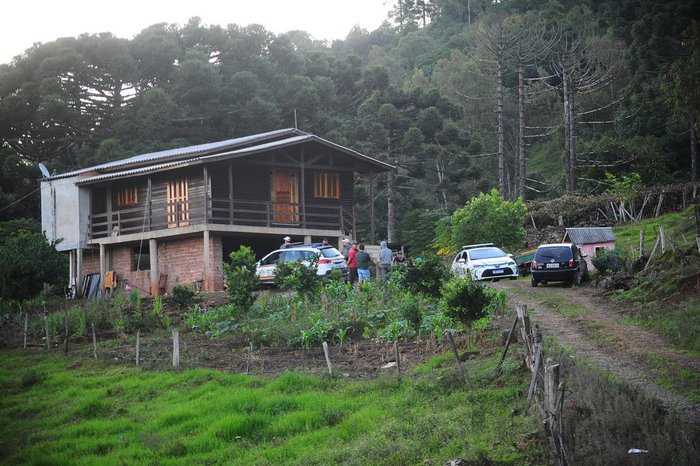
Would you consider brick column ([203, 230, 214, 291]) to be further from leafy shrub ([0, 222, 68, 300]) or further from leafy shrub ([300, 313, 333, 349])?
leafy shrub ([300, 313, 333, 349])

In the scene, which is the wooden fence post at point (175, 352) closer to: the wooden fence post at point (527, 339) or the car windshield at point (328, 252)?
the wooden fence post at point (527, 339)

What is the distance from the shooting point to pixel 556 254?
2911cm

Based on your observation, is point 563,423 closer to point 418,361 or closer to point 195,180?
point 418,361

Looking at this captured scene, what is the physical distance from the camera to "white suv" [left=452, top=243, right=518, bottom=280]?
101 ft

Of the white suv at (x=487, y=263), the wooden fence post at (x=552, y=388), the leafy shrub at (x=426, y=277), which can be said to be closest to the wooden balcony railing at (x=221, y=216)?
the white suv at (x=487, y=263)

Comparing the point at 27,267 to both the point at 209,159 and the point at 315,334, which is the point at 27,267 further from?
the point at 315,334

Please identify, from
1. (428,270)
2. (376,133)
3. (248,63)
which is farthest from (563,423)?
(248,63)

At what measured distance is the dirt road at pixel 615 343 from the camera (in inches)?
583

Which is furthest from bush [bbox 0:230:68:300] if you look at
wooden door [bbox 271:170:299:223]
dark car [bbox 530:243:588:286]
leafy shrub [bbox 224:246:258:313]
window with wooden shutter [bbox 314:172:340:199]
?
dark car [bbox 530:243:588:286]

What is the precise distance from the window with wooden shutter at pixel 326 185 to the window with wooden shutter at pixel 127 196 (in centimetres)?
781

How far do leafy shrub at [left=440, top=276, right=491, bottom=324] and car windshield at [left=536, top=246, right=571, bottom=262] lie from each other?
33.5ft

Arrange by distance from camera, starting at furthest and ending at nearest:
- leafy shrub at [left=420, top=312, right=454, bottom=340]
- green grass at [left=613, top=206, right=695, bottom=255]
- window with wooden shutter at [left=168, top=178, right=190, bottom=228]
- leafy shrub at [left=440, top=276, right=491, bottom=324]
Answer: green grass at [left=613, top=206, right=695, bottom=255]
window with wooden shutter at [left=168, top=178, right=190, bottom=228]
leafy shrub at [left=420, top=312, right=454, bottom=340]
leafy shrub at [left=440, top=276, right=491, bottom=324]

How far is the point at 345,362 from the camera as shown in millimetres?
19906

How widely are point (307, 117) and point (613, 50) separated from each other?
25940 mm
